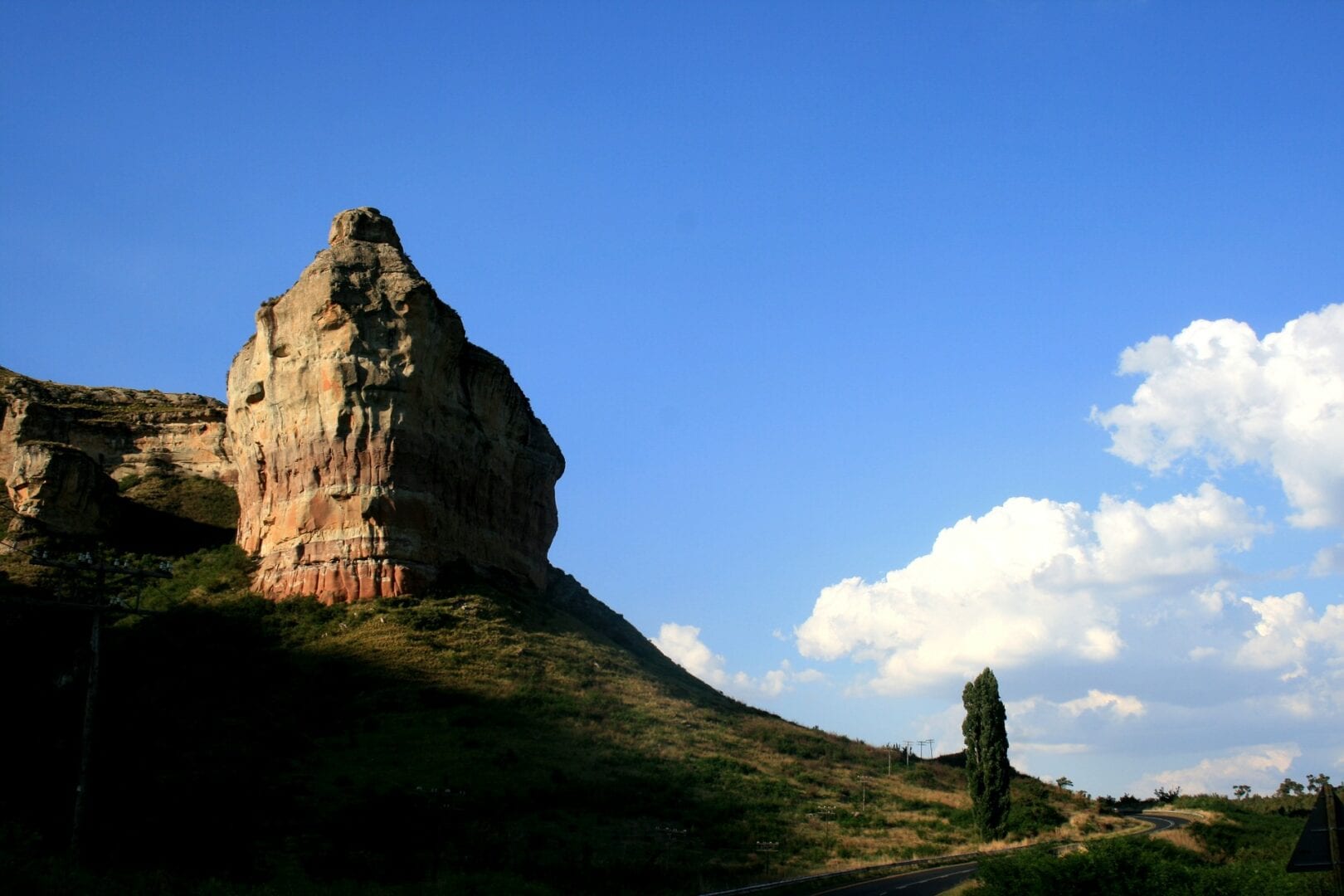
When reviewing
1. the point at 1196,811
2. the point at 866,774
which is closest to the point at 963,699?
the point at 866,774

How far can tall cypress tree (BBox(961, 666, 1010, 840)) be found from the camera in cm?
4419

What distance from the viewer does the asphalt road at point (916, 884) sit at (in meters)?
29.4

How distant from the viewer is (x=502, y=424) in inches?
2547

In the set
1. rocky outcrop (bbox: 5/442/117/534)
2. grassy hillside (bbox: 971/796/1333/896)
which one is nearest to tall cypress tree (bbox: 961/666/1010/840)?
grassy hillside (bbox: 971/796/1333/896)

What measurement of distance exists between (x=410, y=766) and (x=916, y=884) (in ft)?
56.4

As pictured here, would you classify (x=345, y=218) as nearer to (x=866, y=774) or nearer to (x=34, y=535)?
(x=34, y=535)

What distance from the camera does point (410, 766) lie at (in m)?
39.1

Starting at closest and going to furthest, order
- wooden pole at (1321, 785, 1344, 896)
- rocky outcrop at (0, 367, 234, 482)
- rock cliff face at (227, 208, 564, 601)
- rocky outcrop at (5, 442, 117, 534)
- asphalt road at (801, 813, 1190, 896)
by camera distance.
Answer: wooden pole at (1321, 785, 1344, 896) < asphalt road at (801, 813, 1190, 896) < rock cliff face at (227, 208, 564, 601) < rocky outcrop at (5, 442, 117, 534) < rocky outcrop at (0, 367, 234, 482)

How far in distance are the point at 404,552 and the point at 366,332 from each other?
416 inches

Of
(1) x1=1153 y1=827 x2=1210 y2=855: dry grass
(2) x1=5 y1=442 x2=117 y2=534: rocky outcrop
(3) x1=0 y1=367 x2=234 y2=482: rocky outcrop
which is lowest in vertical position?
(1) x1=1153 y1=827 x2=1210 y2=855: dry grass

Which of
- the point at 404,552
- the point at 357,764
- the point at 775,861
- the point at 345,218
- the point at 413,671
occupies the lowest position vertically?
the point at 775,861

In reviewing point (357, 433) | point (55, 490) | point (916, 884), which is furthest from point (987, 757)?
point (55, 490)

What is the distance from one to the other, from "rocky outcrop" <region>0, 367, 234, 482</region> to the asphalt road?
49.4 meters

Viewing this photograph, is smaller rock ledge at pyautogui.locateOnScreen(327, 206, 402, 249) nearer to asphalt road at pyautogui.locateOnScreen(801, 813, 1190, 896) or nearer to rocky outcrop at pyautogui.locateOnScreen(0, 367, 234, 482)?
rocky outcrop at pyautogui.locateOnScreen(0, 367, 234, 482)
